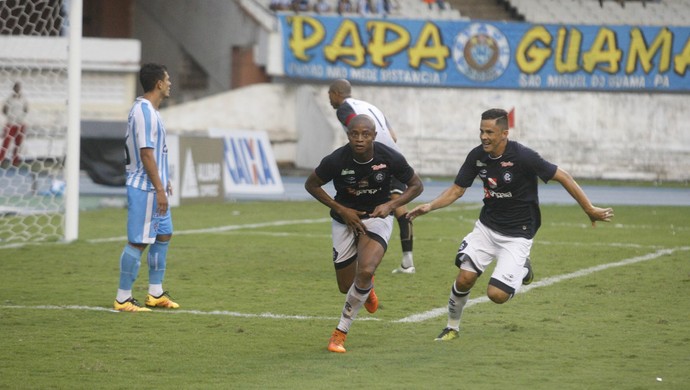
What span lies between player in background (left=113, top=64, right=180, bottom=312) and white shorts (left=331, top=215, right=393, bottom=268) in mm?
1738

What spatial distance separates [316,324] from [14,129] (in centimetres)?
1284

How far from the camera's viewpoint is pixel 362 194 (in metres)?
8.96

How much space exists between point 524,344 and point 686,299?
10.3 feet

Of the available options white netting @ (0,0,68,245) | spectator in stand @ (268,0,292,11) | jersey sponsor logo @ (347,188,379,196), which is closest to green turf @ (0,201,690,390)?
jersey sponsor logo @ (347,188,379,196)

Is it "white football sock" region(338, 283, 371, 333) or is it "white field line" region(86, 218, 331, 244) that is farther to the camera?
"white field line" region(86, 218, 331, 244)

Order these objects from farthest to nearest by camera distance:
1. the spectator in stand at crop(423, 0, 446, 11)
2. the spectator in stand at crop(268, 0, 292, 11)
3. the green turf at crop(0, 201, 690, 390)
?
1. the spectator in stand at crop(423, 0, 446, 11)
2. the spectator in stand at crop(268, 0, 292, 11)
3. the green turf at crop(0, 201, 690, 390)

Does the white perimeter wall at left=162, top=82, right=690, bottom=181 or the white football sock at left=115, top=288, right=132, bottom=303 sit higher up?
the white football sock at left=115, top=288, right=132, bottom=303

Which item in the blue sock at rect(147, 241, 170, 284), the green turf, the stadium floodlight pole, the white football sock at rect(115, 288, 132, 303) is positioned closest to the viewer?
the green turf

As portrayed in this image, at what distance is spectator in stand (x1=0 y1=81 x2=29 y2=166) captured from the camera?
19.6 m

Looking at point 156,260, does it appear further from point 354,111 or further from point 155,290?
point 354,111

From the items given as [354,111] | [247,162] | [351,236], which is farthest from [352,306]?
[247,162]

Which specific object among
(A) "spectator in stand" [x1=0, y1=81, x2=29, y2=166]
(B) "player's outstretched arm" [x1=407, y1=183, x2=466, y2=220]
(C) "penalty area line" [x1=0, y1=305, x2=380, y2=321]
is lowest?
(A) "spectator in stand" [x1=0, y1=81, x2=29, y2=166]

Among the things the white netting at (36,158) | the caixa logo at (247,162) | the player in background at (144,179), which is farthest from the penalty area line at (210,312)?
the caixa logo at (247,162)

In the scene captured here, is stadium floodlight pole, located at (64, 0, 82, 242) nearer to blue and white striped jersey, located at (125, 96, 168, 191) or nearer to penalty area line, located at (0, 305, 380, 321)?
penalty area line, located at (0, 305, 380, 321)
